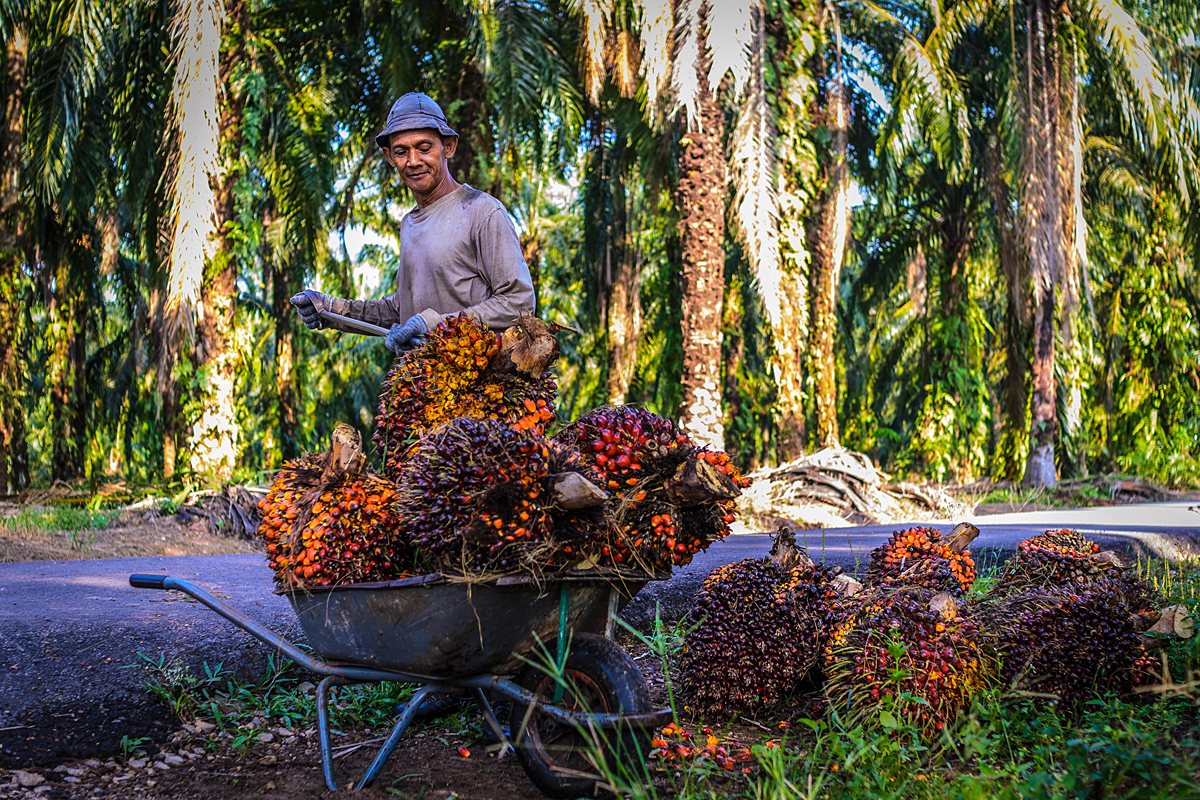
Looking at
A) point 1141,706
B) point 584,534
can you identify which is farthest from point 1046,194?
point 584,534

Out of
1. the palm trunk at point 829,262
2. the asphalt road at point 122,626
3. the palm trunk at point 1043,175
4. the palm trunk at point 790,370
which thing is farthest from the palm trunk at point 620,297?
the asphalt road at point 122,626

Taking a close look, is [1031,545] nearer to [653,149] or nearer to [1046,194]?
[1046,194]

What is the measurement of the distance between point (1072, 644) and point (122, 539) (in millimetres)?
6602

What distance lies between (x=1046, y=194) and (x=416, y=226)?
29.1 feet

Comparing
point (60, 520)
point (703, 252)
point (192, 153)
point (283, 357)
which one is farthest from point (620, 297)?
point (60, 520)

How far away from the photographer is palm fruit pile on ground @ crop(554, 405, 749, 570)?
240 centimetres

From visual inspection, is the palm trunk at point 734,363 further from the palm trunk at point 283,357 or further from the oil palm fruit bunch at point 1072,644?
the oil palm fruit bunch at point 1072,644

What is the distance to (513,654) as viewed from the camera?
2.37 m

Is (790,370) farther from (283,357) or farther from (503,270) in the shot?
(283,357)

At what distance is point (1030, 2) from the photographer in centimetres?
1040

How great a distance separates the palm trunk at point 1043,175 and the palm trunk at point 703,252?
13.4 ft

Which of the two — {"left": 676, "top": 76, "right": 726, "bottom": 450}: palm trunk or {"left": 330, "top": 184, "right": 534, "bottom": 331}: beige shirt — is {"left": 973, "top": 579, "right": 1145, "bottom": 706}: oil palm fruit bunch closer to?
{"left": 330, "top": 184, "right": 534, "bottom": 331}: beige shirt

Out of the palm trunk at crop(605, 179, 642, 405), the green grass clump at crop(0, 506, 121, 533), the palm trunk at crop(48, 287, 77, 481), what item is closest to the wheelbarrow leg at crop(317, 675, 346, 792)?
the green grass clump at crop(0, 506, 121, 533)

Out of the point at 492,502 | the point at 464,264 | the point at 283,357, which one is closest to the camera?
the point at 492,502
